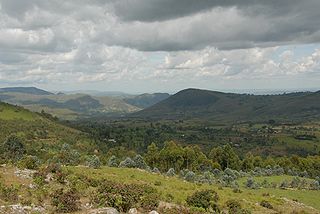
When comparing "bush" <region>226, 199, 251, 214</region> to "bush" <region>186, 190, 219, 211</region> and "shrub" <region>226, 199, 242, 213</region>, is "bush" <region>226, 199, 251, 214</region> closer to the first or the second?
"shrub" <region>226, 199, 242, 213</region>

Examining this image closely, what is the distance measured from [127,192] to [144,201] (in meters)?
1.63

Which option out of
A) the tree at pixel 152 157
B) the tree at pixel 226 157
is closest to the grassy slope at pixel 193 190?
the tree at pixel 226 157

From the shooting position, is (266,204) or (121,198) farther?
(266,204)

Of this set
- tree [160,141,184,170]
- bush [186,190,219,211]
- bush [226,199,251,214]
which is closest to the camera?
bush [226,199,251,214]

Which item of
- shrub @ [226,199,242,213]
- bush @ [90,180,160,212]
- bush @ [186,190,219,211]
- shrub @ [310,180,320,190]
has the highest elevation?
bush @ [90,180,160,212]

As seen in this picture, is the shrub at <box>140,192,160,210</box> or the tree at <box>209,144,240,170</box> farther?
the tree at <box>209,144,240,170</box>

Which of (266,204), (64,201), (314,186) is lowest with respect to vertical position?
(314,186)

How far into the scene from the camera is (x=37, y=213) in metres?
23.1

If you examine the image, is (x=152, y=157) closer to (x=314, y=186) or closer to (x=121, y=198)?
(x=314, y=186)

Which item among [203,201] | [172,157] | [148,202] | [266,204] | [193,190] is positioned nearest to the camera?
[148,202]

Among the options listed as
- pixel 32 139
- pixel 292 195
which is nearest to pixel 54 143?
pixel 32 139

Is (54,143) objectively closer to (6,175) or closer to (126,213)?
(6,175)

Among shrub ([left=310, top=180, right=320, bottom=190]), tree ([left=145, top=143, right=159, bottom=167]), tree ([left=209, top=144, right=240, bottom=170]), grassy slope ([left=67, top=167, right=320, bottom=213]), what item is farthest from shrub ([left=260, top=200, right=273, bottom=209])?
tree ([left=209, top=144, right=240, bottom=170])

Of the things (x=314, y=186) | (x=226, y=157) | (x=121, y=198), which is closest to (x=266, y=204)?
(x=121, y=198)
